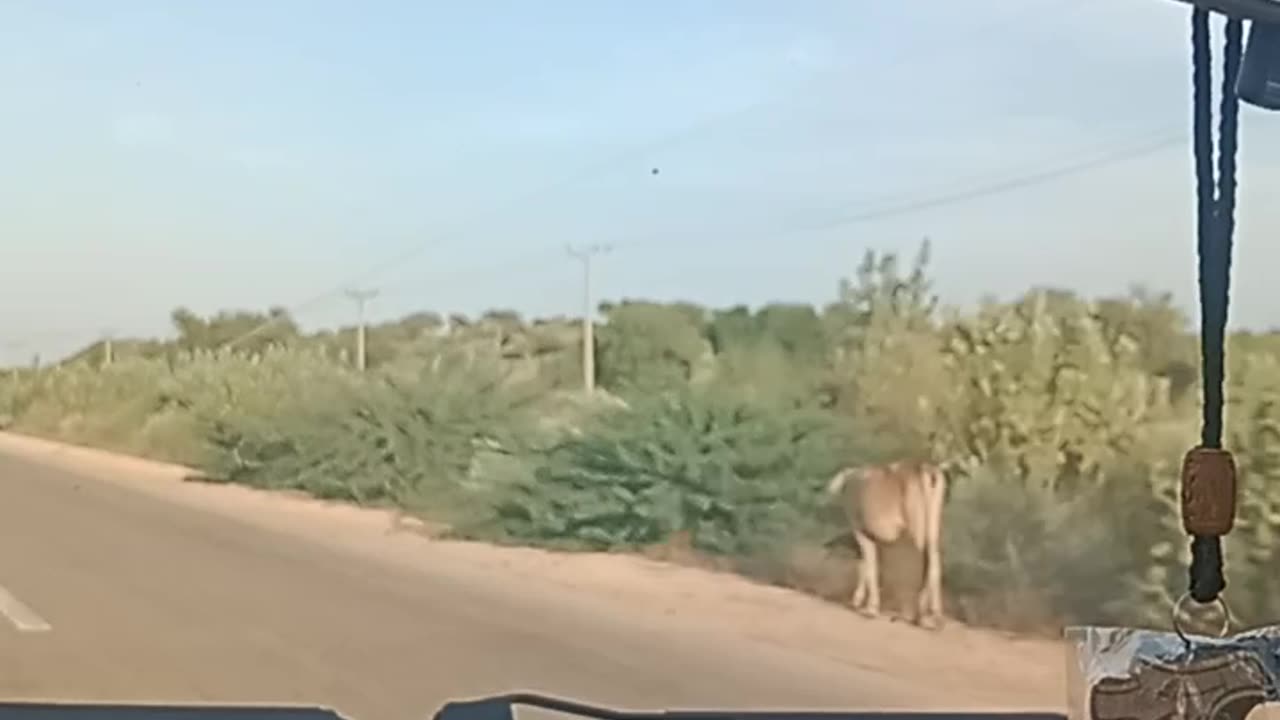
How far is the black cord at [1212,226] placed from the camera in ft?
3.60

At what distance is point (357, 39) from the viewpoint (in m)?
1.45

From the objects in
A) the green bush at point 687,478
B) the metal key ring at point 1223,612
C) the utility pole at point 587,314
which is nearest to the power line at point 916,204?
the utility pole at point 587,314

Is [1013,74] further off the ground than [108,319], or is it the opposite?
[1013,74]

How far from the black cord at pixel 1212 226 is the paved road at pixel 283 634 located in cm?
42

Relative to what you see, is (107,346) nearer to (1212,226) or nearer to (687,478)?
(687,478)

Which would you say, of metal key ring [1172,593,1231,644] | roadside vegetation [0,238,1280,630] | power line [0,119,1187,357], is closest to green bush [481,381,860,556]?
roadside vegetation [0,238,1280,630]

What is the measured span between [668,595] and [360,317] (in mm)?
353

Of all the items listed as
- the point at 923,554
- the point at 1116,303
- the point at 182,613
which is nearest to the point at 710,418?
the point at 923,554

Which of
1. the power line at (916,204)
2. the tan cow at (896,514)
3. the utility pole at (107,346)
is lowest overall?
the tan cow at (896,514)

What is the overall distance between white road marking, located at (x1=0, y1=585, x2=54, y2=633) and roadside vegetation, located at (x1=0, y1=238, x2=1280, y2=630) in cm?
15

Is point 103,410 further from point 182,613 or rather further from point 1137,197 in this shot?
point 1137,197

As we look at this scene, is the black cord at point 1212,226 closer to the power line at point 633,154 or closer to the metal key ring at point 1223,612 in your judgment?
the metal key ring at point 1223,612

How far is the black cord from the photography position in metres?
1.10

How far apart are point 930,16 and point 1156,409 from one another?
0.38m
